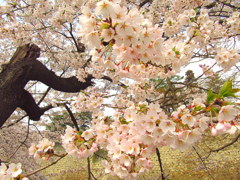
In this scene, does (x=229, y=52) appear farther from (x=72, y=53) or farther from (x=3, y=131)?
(x=3, y=131)

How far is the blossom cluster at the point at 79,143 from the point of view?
45.7 inches

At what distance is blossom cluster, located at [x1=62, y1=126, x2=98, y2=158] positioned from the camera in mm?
1161

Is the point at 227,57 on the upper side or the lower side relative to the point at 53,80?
lower

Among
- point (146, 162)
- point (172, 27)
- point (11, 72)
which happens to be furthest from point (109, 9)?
point (11, 72)

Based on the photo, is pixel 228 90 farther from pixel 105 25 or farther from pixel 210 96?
Result: pixel 105 25

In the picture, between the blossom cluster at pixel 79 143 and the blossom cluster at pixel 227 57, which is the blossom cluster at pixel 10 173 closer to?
the blossom cluster at pixel 79 143

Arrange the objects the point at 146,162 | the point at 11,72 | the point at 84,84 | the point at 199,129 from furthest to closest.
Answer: the point at 84,84, the point at 11,72, the point at 146,162, the point at 199,129

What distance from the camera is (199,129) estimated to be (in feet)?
2.79

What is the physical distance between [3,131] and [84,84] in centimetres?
223

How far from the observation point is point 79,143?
47.1 inches

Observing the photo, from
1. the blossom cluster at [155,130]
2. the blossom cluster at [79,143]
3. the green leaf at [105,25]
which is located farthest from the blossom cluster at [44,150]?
the green leaf at [105,25]

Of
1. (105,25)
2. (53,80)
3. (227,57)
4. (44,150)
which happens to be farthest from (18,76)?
(227,57)

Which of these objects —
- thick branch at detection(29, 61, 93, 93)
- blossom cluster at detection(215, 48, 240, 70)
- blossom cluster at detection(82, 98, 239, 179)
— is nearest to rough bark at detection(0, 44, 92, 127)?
thick branch at detection(29, 61, 93, 93)

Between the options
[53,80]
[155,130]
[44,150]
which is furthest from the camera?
[53,80]
